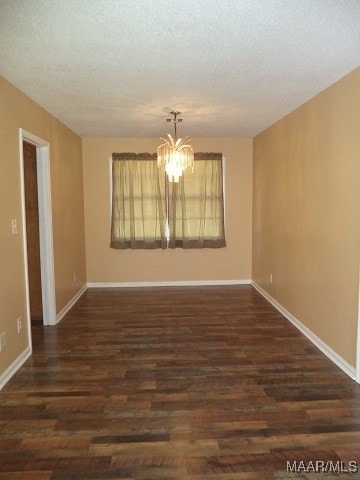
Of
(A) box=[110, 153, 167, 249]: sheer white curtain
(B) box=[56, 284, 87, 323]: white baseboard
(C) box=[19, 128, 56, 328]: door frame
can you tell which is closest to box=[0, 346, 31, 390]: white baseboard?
(C) box=[19, 128, 56, 328]: door frame

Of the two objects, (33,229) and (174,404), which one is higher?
(33,229)

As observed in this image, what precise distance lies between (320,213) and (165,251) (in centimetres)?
314

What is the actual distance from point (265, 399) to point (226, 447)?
603mm

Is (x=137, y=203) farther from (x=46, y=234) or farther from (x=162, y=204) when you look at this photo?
(x=46, y=234)

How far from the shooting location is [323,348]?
3.39 meters

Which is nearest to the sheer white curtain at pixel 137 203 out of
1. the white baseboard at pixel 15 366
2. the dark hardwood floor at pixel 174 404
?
the dark hardwood floor at pixel 174 404

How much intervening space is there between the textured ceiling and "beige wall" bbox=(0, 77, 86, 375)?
22 centimetres

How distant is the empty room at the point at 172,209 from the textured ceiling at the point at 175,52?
2 cm

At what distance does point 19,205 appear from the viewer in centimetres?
323

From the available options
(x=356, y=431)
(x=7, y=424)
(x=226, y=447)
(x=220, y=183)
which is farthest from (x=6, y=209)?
(x=220, y=183)

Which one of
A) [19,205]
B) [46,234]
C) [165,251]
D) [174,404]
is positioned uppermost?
[19,205]

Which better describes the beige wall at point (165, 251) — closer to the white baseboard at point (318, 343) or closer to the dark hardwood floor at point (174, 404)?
the white baseboard at point (318, 343)

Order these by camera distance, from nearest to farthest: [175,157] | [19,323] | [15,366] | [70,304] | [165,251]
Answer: [15,366]
[19,323]
[175,157]
[70,304]
[165,251]

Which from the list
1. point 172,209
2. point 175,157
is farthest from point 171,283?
point 175,157
